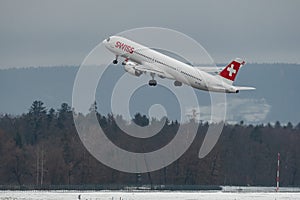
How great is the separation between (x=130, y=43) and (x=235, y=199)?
788 inches

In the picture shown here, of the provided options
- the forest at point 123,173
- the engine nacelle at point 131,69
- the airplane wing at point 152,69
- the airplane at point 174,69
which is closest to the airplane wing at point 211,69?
the airplane at point 174,69

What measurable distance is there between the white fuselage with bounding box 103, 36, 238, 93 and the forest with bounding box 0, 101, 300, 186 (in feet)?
142

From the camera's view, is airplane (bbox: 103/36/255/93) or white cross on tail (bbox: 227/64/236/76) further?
white cross on tail (bbox: 227/64/236/76)

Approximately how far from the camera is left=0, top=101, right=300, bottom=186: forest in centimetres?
15700

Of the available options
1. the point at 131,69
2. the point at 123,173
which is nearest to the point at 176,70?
the point at 131,69

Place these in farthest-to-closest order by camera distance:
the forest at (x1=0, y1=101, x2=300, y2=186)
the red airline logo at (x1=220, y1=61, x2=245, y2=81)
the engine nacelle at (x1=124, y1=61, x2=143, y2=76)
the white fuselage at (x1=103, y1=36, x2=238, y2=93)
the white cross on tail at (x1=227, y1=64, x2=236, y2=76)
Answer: the forest at (x1=0, y1=101, x2=300, y2=186)
the white cross on tail at (x1=227, y1=64, x2=236, y2=76)
the red airline logo at (x1=220, y1=61, x2=245, y2=81)
the white fuselage at (x1=103, y1=36, x2=238, y2=93)
the engine nacelle at (x1=124, y1=61, x2=143, y2=76)

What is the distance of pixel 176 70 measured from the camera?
353ft

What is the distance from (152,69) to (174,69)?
8.19ft

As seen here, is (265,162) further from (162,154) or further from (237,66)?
(237,66)

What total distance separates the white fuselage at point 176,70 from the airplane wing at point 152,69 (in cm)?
21

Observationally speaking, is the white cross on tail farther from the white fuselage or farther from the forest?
the forest

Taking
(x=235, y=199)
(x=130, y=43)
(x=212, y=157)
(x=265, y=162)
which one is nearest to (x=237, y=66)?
(x=130, y=43)

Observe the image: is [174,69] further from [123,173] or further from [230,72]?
[123,173]

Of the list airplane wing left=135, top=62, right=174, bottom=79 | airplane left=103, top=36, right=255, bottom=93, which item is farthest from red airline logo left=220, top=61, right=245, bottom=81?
airplane wing left=135, top=62, right=174, bottom=79
